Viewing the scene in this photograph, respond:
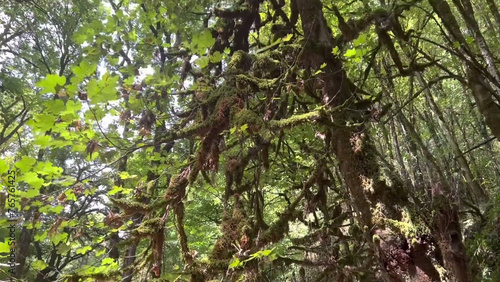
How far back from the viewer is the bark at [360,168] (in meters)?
1.97

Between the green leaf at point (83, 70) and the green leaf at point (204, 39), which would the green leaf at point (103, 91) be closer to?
the green leaf at point (83, 70)

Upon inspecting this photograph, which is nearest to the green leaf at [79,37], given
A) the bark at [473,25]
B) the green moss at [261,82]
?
the green moss at [261,82]

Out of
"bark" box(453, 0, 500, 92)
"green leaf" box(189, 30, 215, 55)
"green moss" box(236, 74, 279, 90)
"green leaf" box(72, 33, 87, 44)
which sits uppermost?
"bark" box(453, 0, 500, 92)

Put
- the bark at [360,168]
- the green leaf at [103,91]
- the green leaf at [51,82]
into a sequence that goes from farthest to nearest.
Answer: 1. the bark at [360,168]
2. the green leaf at [103,91]
3. the green leaf at [51,82]

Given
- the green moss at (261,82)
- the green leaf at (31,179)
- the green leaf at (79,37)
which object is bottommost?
the green leaf at (31,179)

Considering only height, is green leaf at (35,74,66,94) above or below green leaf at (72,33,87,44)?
below

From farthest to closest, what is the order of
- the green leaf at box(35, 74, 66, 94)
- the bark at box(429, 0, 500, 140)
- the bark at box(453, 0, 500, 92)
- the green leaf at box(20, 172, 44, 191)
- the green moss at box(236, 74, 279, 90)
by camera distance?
the bark at box(453, 0, 500, 92) < the bark at box(429, 0, 500, 140) < the green moss at box(236, 74, 279, 90) < the green leaf at box(20, 172, 44, 191) < the green leaf at box(35, 74, 66, 94)

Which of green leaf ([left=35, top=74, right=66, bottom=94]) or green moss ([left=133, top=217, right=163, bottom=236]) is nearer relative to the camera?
green leaf ([left=35, top=74, right=66, bottom=94])

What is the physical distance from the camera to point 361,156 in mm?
2277

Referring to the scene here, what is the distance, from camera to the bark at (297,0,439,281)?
197cm

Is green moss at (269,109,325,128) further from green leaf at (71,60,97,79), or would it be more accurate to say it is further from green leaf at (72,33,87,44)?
green leaf at (72,33,87,44)

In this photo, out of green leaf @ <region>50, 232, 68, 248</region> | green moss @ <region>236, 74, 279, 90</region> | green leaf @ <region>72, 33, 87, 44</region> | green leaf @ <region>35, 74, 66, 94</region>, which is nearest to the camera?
green leaf @ <region>35, 74, 66, 94</region>

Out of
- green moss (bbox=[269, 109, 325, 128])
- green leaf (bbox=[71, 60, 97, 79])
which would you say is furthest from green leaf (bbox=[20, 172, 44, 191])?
green moss (bbox=[269, 109, 325, 128])

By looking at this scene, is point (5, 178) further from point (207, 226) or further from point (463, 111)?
point (463, 111)
